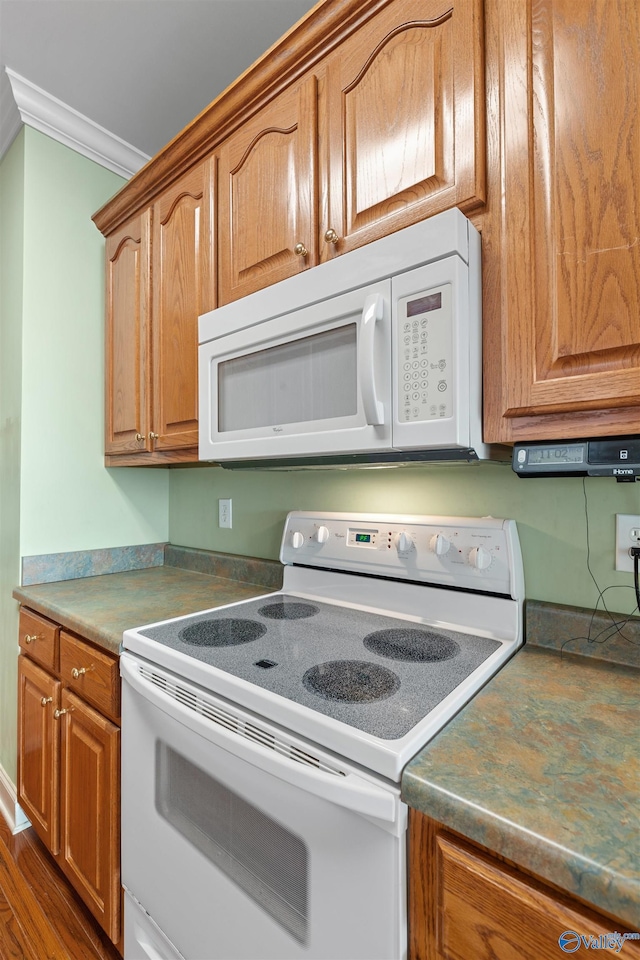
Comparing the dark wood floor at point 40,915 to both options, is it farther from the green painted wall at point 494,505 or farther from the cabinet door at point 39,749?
the green painted wall at point 494,505

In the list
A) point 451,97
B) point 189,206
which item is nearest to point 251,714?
point 451,97

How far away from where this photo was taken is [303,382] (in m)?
1.18

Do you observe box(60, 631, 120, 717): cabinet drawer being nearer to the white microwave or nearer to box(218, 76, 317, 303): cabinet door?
the white microwave

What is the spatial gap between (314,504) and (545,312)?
3.10 ft

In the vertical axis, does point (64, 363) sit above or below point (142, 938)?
above

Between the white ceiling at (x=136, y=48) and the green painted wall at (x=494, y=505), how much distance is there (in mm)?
1378

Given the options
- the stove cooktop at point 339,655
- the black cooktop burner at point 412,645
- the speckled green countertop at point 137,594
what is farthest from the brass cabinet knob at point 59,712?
the black cooktop burner at point 412,645

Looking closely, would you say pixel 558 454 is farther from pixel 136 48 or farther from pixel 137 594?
pixel 136 48

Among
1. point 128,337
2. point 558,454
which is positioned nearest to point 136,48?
point 128,337

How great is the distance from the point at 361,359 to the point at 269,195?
65cm

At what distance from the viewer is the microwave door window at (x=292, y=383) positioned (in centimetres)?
109

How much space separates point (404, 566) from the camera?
1265 mm

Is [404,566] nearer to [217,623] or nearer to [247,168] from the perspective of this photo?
[217,623]

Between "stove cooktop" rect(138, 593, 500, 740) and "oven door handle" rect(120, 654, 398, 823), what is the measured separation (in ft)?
0.24
